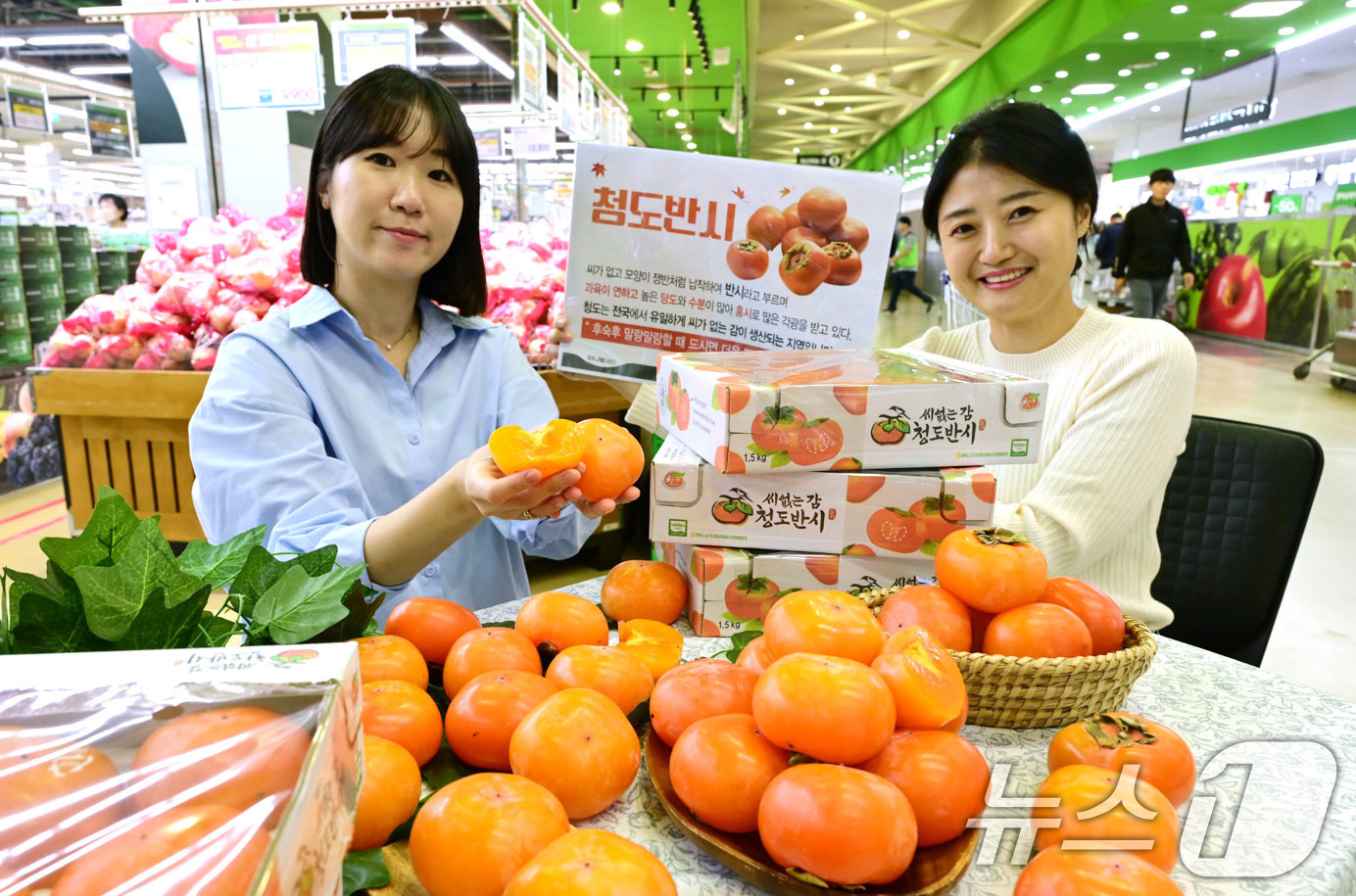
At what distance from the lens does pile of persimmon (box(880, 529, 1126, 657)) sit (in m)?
0.98

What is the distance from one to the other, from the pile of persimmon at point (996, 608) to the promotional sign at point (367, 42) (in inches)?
168

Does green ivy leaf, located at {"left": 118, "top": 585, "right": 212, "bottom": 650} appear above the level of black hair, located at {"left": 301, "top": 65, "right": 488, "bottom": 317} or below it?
below

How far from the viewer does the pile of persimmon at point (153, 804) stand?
41cm

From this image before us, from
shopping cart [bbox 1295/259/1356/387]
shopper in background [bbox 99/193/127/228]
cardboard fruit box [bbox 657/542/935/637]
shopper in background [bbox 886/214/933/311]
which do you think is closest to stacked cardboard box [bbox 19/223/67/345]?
shopper in background [bbox 99/193/127/228]

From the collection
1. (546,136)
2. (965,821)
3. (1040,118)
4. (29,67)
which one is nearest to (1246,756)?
(965,821)

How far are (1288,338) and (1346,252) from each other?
1.44 metres

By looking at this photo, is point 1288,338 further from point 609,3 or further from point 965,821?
point 965,821

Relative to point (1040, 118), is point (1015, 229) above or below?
below

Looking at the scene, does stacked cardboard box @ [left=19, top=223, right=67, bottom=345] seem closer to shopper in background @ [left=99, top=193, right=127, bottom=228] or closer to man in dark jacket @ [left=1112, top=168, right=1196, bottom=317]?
shopper in background @ [left=99, top=193, right=127, bottom=228]

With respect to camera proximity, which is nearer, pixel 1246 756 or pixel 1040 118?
pixel 1246 756

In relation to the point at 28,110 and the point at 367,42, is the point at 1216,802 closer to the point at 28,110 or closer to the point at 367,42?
the point at 367,42

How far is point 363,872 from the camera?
0.65 meters

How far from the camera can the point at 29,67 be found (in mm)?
5527

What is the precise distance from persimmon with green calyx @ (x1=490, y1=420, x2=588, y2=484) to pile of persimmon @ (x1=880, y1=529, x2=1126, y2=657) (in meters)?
0.44
